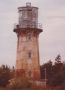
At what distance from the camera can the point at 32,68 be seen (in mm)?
70750

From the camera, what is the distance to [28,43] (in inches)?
2800

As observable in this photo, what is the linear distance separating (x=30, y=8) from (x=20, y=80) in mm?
10091

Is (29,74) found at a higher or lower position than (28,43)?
lower

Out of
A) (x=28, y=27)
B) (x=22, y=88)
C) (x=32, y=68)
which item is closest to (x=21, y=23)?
(x=28, y=27)

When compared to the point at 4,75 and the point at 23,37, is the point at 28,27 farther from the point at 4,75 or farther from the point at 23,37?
the point at 4,75

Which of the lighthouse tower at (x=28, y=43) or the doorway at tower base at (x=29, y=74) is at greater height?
the lighthouse tower at (x=28, y=43)

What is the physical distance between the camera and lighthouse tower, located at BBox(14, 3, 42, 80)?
70.7 meters

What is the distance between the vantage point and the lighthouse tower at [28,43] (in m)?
70.7

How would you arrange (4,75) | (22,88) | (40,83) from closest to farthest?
(22,88) < (40,83) < (4,75)

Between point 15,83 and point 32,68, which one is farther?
point 32,68

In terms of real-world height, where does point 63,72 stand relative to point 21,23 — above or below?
below

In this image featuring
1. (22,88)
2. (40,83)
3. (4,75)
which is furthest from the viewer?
(4,75)

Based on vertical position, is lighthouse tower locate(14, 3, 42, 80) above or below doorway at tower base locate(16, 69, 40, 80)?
above

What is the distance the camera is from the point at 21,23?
7144cm
